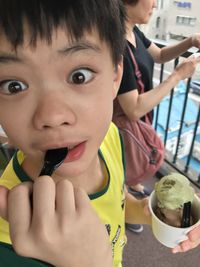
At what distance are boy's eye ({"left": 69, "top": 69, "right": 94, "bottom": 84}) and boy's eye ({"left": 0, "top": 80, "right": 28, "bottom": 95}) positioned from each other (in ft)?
0.29

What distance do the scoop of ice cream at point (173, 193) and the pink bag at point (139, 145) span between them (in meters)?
0.63

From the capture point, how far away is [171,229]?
27.3 inches

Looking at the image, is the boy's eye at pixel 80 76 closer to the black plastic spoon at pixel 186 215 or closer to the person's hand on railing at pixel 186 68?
the black plastic spoon at pixel 186 215

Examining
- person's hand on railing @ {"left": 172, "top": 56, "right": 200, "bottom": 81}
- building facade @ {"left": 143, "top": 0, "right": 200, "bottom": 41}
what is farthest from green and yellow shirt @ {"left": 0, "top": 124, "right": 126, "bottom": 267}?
building facade @ {"left": 143, "top": 0, "right": 200, "bottom": 41}

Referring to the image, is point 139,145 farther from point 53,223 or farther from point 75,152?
point 53,223

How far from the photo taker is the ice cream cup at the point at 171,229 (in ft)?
2.27

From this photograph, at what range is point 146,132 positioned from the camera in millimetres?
1392

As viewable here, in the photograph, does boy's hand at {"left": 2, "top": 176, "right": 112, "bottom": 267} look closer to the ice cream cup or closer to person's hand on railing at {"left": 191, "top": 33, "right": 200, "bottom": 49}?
the ice cream cup

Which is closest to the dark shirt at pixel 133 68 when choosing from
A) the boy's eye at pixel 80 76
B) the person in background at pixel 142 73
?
the person in background at pixel 142 73

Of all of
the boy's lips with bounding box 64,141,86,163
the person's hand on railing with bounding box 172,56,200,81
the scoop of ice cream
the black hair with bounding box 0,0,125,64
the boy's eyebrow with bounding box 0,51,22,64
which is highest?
the black hair with bounding box 0,0,125,64

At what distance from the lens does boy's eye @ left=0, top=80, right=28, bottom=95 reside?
0.52m

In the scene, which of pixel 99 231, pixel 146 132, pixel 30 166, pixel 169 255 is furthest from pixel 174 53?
pixel 99 231

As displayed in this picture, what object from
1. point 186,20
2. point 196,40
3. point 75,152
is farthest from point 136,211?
point 186,20

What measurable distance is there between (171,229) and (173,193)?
92 mm
